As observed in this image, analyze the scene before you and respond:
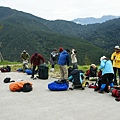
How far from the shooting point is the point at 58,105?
836 cm

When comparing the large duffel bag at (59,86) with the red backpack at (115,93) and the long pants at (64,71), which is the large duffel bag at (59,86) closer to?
the long pants at (64,71)

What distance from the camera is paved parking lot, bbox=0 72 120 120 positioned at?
7105 mm

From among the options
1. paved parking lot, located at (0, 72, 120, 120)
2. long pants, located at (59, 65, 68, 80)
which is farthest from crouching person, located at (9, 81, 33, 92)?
long pants, located at (59, 65, 68, 80)

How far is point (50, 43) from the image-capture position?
166250mm

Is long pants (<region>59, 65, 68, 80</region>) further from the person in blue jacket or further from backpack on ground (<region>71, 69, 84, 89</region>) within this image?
the person in blue jacket

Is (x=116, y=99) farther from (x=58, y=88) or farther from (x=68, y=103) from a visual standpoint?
(x=58, y=88)

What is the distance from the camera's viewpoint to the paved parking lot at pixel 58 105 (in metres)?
7.11

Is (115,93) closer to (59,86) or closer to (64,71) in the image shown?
(59,86)

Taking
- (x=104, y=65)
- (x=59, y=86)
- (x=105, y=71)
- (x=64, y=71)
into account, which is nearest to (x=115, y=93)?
(x=105, y=71)

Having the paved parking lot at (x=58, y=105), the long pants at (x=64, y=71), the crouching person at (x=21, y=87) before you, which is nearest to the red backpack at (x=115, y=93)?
the paved parking lot at (x=58, y=105)

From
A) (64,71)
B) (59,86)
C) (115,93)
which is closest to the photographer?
(115,93)

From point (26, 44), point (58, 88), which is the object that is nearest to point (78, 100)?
point (58, 88)

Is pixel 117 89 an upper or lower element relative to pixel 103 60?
lower

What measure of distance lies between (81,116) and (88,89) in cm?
415
